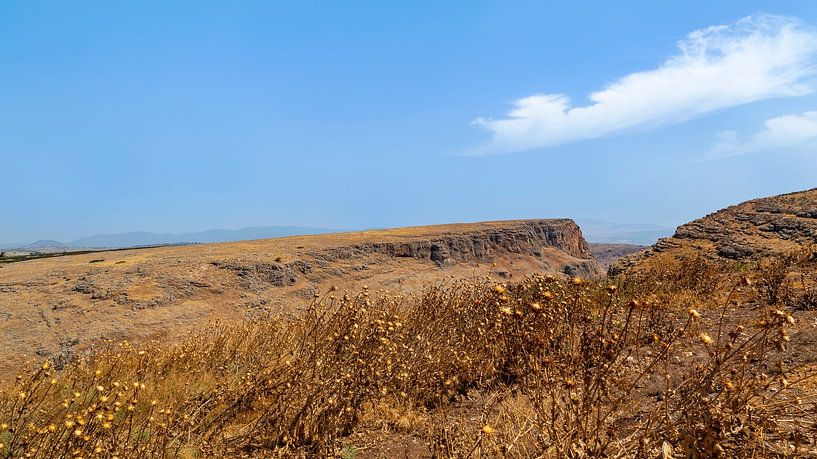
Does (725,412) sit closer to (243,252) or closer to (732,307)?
(732,307)

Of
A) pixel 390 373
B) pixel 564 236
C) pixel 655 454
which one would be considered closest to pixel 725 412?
pixel 655 454

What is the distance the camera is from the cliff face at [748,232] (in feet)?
57.0

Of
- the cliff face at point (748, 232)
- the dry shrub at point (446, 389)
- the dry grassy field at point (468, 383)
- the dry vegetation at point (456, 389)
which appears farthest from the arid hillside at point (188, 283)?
the cliff face at point (748, 232)

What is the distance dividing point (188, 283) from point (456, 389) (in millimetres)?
12837

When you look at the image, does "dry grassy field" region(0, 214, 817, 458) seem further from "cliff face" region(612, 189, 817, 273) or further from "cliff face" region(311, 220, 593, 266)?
"cliff face" region(311, 220, 593, 266)

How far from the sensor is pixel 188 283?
15.1m

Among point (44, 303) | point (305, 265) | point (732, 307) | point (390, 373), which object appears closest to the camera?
point (390, 373)

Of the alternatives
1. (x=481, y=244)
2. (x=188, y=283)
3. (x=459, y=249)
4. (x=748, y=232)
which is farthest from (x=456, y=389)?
(x=481, y=244)

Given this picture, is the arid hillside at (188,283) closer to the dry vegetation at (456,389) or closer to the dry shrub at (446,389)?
the dry shrub at (446,389)

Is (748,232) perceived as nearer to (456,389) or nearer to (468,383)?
(468,383)

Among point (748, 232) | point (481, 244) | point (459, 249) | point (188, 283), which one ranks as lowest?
point (188, 283)

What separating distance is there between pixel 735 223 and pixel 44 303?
28.0 metres

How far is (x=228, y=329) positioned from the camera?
7.25 meters

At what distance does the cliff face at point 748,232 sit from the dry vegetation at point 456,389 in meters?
11.9
